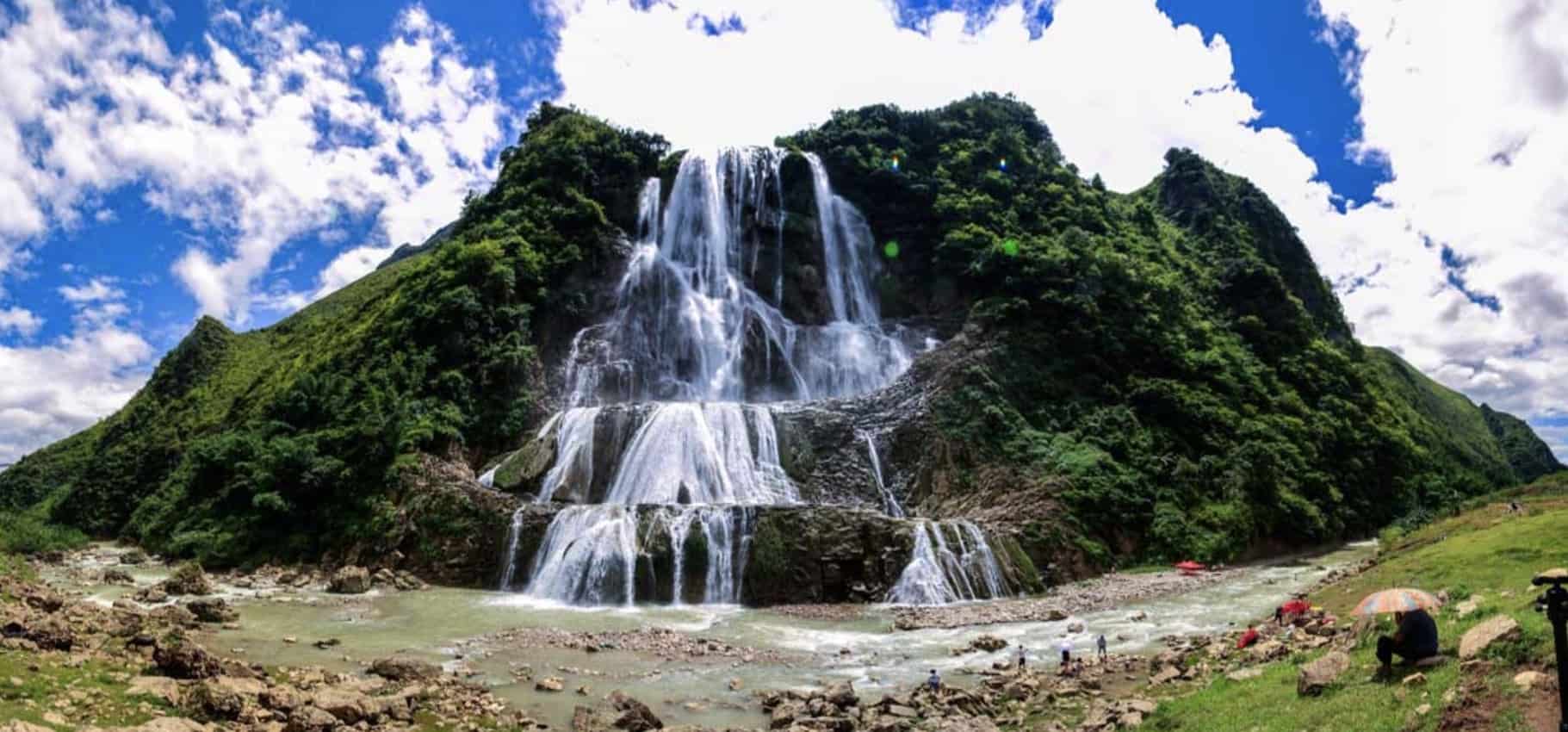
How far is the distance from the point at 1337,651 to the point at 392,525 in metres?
30.1

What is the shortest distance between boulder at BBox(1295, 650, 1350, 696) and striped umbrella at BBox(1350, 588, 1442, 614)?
0.74 m

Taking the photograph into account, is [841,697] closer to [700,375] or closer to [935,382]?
[935,382]

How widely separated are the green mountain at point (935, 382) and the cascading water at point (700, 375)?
170cm

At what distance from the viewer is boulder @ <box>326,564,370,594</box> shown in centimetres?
2902

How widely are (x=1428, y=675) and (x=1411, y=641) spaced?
1.88 feet

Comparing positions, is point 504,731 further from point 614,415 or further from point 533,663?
point 614,415

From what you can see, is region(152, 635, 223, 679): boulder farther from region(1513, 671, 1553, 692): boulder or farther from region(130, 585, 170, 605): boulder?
region(1513, 671, 1553, 692): boulder

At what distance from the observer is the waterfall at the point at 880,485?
3803 centimetres

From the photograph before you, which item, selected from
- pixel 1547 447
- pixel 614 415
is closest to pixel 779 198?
pixel 614 415

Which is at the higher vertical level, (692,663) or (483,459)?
(483,459)

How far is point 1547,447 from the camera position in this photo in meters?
105

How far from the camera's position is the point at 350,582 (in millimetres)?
29062

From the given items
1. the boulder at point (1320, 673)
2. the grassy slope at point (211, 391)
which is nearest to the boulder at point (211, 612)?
the boulder at point (1320, 673)

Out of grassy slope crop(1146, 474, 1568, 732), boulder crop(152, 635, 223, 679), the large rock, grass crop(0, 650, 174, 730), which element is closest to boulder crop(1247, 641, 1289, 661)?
grassy slope crop(1146, 474, 1568, 732)
